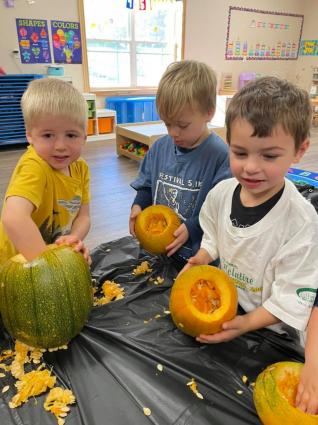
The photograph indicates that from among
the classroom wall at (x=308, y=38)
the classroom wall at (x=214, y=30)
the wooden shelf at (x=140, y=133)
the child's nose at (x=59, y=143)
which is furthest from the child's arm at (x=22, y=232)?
the classroom wall at (x=308, y=38)

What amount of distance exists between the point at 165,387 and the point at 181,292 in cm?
19

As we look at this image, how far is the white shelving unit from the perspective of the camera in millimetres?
4434

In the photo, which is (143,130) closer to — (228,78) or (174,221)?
(174,221)

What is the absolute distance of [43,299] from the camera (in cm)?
71

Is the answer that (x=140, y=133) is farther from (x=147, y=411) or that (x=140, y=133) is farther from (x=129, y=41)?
(x=147, y=411)

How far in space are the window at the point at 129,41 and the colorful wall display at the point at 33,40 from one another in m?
0.62

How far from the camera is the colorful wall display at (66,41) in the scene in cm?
414

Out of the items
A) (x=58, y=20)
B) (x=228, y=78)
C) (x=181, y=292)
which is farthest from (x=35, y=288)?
(x=228, y=78)

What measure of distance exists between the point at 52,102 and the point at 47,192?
0.24m

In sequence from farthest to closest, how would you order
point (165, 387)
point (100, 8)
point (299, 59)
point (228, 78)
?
point (299, 59), point (228, 78), point (100, 8), point (165, 387)

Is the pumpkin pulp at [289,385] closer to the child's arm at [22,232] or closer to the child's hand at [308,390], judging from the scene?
the child's hand at [308,390]

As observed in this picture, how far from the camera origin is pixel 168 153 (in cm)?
122

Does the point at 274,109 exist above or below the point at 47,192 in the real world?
above

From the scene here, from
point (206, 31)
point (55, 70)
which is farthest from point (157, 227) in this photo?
point (206, 31)
